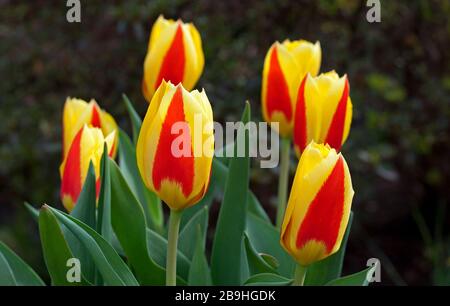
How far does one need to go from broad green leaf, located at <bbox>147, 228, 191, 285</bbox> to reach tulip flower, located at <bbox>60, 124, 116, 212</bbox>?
0.12 m

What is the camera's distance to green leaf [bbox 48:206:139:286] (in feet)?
3.24

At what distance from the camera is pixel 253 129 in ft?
4.58

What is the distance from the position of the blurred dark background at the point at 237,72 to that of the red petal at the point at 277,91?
38.5 inches

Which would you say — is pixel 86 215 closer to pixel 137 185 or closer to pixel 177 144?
pixel 177 144

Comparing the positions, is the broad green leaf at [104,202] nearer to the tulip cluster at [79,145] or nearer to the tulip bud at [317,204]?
the tulip cluster at [79,145]

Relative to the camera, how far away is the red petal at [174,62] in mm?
1294

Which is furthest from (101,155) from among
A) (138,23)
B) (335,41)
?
(335,41)

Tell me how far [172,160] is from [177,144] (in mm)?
21

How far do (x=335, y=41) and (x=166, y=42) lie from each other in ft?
4.61

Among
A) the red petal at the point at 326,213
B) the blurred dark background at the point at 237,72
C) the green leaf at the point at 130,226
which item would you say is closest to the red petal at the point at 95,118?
the green leaf at the point at 130,226

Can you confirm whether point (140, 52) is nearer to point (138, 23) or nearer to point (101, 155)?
point (138, 23)

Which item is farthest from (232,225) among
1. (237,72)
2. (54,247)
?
(237,72)

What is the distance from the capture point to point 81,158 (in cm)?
113

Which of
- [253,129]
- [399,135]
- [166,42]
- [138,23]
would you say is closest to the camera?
[166,42]
